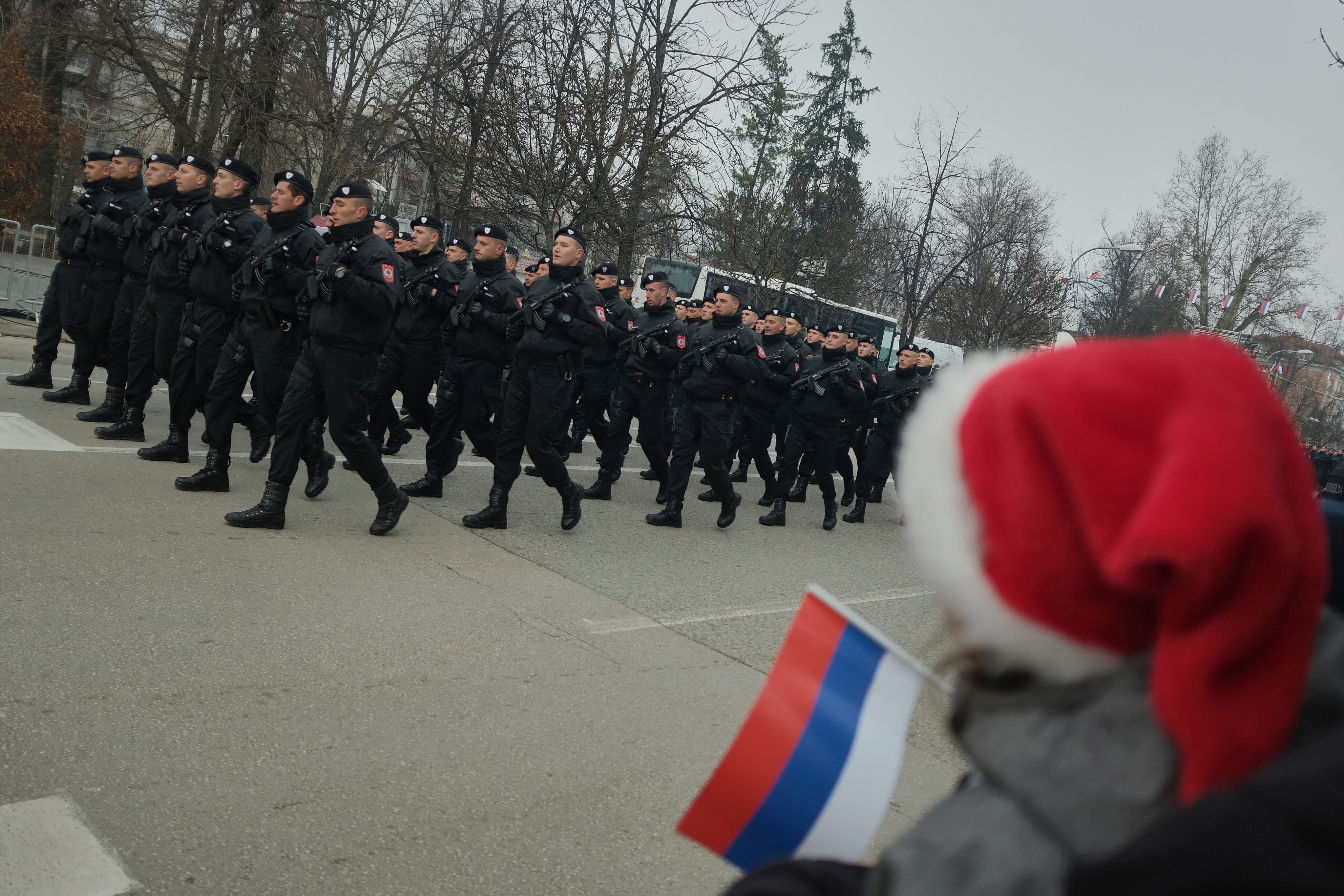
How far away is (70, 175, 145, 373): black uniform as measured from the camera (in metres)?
8.77

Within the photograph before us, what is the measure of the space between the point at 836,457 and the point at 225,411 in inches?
275

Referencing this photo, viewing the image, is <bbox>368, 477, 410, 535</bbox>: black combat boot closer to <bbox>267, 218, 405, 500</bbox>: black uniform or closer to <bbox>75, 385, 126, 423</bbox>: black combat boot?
<bbox>267, 218, 405, 500</bbox>: black uniform

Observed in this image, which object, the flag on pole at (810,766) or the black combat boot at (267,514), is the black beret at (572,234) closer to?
the black combat boot at (267,514)

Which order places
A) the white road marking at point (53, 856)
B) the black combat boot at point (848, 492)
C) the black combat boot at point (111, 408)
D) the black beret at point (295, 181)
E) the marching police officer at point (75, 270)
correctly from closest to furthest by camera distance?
the white road marking at point (53, 856), the black beret at point (295, 181), the black combat boot at point (111, 408), the marching police officer at point (75, 270), the black combat boot at point (848, 492)

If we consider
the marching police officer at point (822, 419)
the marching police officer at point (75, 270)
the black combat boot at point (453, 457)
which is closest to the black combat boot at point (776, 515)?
the marching police officer at point (822, 419)

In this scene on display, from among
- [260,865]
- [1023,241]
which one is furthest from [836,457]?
[1023,241]

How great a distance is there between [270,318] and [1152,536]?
6768 millimetres

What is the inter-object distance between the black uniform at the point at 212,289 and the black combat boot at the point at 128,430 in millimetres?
799

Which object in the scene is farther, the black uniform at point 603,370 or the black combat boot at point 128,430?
the black uniform at point 603,370

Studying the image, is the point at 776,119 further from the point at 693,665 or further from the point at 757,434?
the point at 693,665

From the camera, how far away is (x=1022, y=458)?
97 cm

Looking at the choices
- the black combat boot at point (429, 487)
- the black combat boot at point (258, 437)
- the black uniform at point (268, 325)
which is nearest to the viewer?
the black uniform at point (268, 325)

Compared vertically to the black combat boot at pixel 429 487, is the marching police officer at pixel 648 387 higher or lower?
higher

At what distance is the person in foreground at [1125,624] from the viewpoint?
2.78 ft
